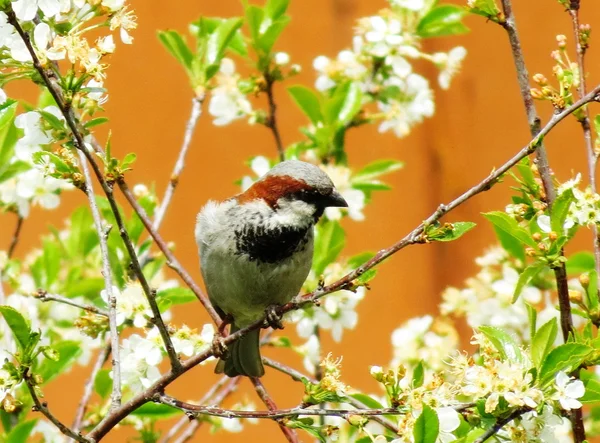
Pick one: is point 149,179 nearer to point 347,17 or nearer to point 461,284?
point 347,17

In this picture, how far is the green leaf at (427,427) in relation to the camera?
48.2 inches

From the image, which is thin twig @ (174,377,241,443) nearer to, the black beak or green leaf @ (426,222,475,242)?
the black beak

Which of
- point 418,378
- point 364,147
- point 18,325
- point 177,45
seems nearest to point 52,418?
point 18,325

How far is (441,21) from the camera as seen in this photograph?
229cm

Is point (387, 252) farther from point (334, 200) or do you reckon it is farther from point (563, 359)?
point (334, 200)

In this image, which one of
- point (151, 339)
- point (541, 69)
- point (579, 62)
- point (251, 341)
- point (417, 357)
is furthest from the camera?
point (541, 69)

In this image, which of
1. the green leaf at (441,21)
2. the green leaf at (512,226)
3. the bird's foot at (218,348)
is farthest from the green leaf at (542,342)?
the green leaf at (441,21)

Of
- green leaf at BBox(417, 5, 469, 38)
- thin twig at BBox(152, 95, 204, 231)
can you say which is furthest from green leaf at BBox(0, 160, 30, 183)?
green leaf at BBox(417, 5, 469, 38)

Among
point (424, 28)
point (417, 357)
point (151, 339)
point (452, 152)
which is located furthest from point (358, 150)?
point (151, 339)

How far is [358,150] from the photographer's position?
10.3 ft

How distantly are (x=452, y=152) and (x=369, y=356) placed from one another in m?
0.77

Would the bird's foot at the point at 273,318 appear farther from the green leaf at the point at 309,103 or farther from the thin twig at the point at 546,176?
the green leaf at the point at 309,103

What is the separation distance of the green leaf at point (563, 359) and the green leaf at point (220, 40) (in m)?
1.16

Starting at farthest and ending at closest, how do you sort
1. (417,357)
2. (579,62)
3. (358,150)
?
(358,150)
(417,357)
(579,62)
